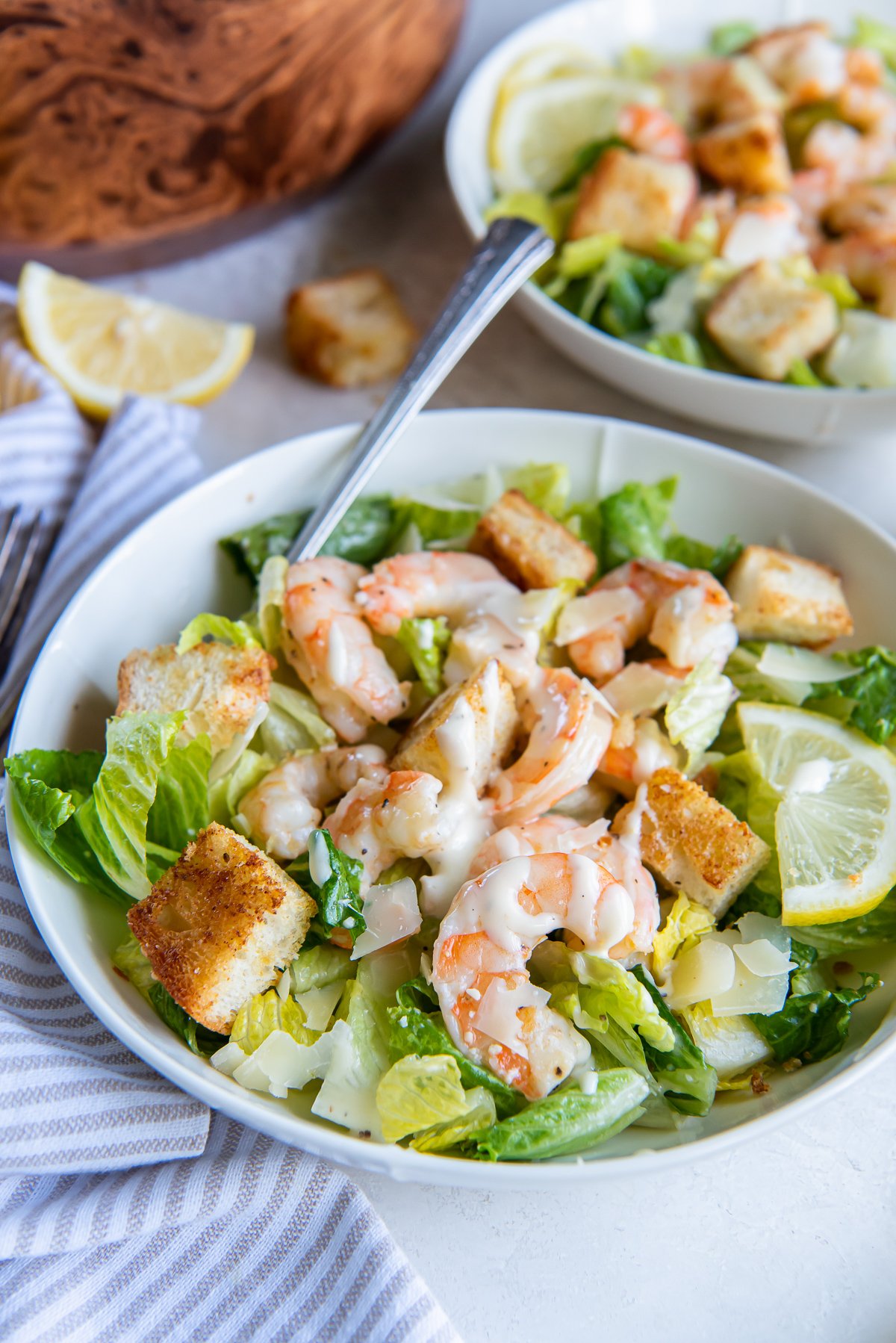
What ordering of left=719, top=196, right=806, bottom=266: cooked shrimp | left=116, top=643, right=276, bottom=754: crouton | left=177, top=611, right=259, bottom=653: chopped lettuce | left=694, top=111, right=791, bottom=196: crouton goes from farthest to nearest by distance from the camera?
left=694, top=111, right=791, bottom=196: crouton < left=719, top=196, right=806, bottom=266: cooked shrimp < left=177, top=611, right=259, bottom=653: chopped lettuce < left=116, top=643, right=276, bottom=754: crouton

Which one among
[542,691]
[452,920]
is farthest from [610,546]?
[452,920]

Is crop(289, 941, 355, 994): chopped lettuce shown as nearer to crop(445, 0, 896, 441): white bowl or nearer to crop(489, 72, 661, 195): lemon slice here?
crop(445, 0, 896, 441): white bowl

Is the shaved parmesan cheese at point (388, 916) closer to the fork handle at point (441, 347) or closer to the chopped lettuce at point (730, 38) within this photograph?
the fork handle at point (441, 347)

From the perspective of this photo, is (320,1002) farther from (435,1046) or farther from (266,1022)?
(435,1046)

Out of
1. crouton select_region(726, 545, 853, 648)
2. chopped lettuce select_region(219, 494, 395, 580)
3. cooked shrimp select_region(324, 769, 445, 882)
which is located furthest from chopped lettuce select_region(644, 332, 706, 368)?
cooked shrimp select_region(324, 769, 445, 882)

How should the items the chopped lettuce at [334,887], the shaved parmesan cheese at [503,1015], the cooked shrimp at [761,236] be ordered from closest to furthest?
the shaved parmesan cheese at [503,1015] → the chopped lettuce at [334,887] → the cooked shrimp at [761,236]

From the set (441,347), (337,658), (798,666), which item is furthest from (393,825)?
(441,347)

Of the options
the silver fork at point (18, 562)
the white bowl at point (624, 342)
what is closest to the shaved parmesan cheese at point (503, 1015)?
the silver fork at point (18, 562)
